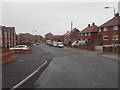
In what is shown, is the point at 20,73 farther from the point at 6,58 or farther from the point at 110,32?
the point at 110,32

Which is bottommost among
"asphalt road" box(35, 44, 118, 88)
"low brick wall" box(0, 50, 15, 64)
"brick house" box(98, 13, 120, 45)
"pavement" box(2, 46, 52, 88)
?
"asphalt road" box(35, 44, 118, 88)

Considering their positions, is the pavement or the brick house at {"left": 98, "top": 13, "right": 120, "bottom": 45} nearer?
the pavement

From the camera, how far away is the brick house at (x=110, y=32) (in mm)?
38219

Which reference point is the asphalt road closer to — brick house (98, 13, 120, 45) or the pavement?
the pavement

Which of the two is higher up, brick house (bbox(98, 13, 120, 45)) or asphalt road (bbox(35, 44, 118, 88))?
brick house (bbox(98, 13, 120, 45))

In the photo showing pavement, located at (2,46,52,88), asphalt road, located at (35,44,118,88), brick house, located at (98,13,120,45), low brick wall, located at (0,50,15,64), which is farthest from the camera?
brick house, located at (98,13,120,45)

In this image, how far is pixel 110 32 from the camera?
40625 mm

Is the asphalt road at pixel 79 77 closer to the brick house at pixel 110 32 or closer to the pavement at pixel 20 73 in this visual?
the pavement at pixel 20 73

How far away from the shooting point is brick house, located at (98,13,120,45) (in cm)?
3822

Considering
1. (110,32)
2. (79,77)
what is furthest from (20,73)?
(110,32)

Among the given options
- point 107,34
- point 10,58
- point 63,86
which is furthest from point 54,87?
point 107,34

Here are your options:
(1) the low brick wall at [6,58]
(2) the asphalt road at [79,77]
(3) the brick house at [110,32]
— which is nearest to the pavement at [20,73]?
(2) the asphalt road at [79,77]

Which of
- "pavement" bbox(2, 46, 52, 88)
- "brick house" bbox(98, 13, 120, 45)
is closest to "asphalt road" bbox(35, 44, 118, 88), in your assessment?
"pavement" bbox(2, 46, 52, 88)

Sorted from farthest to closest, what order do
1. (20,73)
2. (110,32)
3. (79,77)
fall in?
1. (110,32)
2. (20,73)
3. (79,77)
